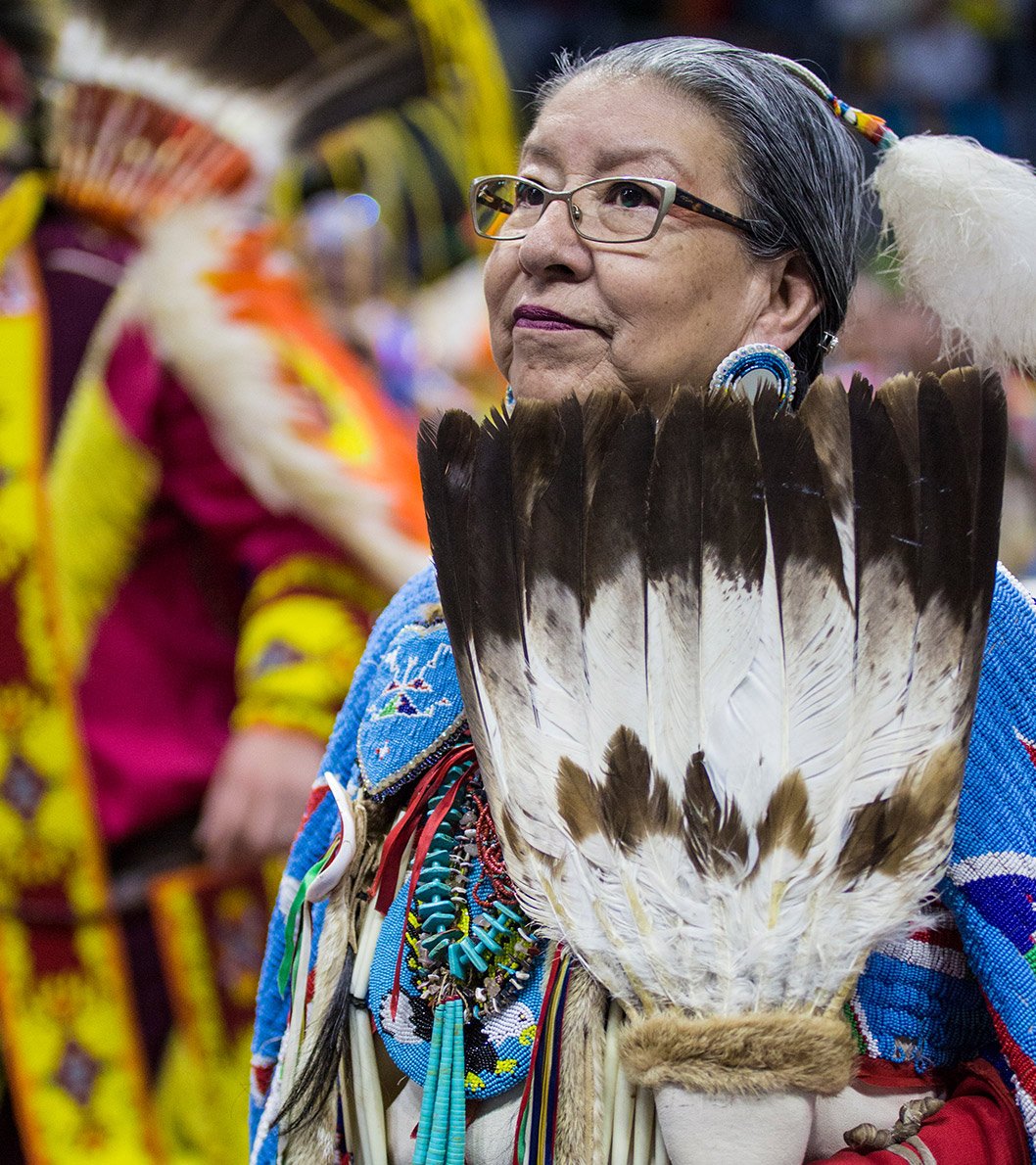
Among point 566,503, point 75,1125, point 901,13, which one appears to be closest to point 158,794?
point 75,1125

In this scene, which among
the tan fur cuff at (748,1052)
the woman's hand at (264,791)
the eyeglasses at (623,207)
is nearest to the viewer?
the tan fur cuff at (748,1052)

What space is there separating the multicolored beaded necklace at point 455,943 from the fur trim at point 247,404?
3.98ft

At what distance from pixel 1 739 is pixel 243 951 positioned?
0.57 meters

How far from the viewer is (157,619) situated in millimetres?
2861

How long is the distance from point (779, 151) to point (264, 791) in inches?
58.7

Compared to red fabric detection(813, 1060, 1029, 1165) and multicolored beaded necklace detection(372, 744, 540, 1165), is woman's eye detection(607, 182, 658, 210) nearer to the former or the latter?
multicolored beaded necklace detection(372, 744, 540, 1165)

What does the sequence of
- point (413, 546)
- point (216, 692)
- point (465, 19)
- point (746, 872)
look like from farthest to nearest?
point (465, 19) → point (216, 692) → point (413, 546) → point (746, 872)

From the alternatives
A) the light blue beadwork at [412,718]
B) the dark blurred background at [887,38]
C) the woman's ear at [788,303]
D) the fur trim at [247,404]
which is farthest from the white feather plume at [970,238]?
the dark blurred background at [887,38]

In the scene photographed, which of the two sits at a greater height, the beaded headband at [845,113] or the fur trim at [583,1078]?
the beaded headband at [845,113]

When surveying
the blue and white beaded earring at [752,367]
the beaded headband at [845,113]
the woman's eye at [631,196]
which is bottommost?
the blue and white beaded earring at [752,367]

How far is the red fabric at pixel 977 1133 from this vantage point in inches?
51.1

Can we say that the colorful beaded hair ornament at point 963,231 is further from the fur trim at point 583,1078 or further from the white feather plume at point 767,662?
the fur trim at point 583,1078

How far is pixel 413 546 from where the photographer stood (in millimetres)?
2688

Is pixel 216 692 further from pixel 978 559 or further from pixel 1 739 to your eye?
pixel 978 559
